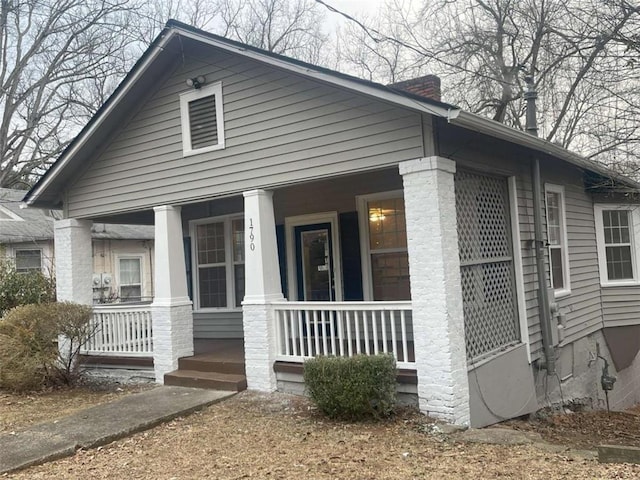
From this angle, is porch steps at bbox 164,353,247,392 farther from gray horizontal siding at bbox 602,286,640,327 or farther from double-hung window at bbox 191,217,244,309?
gray horizontal siding at bbox 602,286,640,327

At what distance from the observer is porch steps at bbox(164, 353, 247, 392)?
7386 millimetres

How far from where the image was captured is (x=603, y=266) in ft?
35.1

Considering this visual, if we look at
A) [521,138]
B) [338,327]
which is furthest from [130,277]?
[521,138]

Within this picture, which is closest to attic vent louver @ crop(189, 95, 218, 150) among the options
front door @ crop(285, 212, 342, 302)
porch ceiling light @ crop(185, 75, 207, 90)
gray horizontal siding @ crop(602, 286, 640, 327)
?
porch ceiling light @ crop(185, 75, 207, 90)

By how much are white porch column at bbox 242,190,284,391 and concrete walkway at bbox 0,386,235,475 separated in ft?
1.70

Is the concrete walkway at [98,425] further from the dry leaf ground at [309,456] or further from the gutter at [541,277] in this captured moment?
the gutter at [541,277]

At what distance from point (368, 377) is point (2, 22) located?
24568 mm

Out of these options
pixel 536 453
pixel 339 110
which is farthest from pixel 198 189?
pixel 536 453

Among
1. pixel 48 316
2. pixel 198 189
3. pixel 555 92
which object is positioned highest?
pixel 555 92

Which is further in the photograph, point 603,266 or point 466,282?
point 603,266

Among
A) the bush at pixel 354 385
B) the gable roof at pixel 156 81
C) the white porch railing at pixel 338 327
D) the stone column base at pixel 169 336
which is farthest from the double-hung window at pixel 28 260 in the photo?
the bush at pixel 354 385

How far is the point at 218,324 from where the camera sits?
10.7 metres

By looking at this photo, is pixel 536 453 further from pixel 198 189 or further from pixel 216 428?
pixel 198 189

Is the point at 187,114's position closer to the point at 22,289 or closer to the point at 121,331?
the point at 121,331
